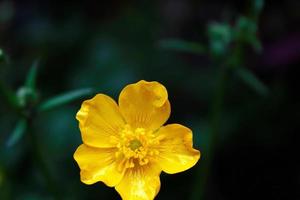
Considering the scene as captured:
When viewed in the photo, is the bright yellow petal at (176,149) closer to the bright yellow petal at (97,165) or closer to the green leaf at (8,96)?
the bright yellow petal at (97,165)

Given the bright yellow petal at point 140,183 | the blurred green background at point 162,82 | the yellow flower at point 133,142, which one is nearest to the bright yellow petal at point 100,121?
the yellow flower at point 133,142

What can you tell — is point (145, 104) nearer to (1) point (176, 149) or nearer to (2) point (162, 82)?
(1) point (176, 149)

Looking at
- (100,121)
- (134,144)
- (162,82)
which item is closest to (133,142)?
(134,144)

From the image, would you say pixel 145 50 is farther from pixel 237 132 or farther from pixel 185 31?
pixel 237 132

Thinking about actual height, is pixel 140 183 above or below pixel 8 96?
below

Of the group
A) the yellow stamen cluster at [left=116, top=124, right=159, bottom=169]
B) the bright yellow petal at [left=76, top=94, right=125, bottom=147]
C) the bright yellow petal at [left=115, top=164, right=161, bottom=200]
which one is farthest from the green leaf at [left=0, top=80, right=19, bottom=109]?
the bright yellow petal at [left=115, top=164, right=161, bottom=200]

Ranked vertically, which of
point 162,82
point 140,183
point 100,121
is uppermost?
point 162,82
